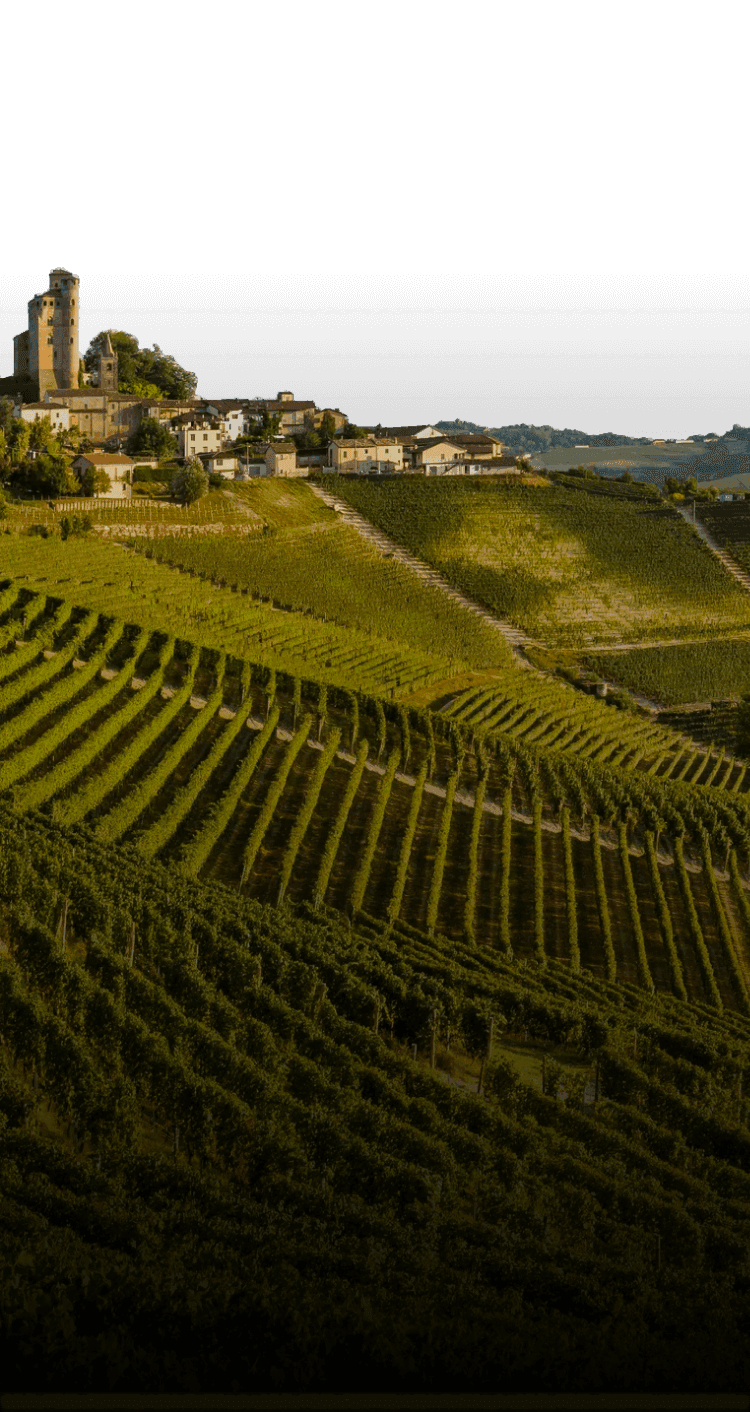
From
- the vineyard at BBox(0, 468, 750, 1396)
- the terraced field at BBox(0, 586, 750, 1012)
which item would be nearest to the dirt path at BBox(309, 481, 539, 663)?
the vineyard at BBox(0, 468, 750, 1396)

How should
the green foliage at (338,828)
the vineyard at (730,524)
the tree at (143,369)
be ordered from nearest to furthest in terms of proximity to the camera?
the green foliage at (338,828), the vineyard at (730,524), the tree at (143,369)

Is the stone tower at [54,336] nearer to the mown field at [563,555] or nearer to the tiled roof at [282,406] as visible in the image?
the tiled roof at [282,406]

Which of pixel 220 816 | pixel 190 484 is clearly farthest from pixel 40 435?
pixel 220 816

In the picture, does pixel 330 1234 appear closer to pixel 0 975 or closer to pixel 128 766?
pixel 0 975

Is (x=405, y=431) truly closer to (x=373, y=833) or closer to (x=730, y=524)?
(x=730, y=524)

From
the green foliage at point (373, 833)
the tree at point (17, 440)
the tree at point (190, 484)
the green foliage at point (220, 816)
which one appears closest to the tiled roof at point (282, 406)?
the tree at point (190, 484)
